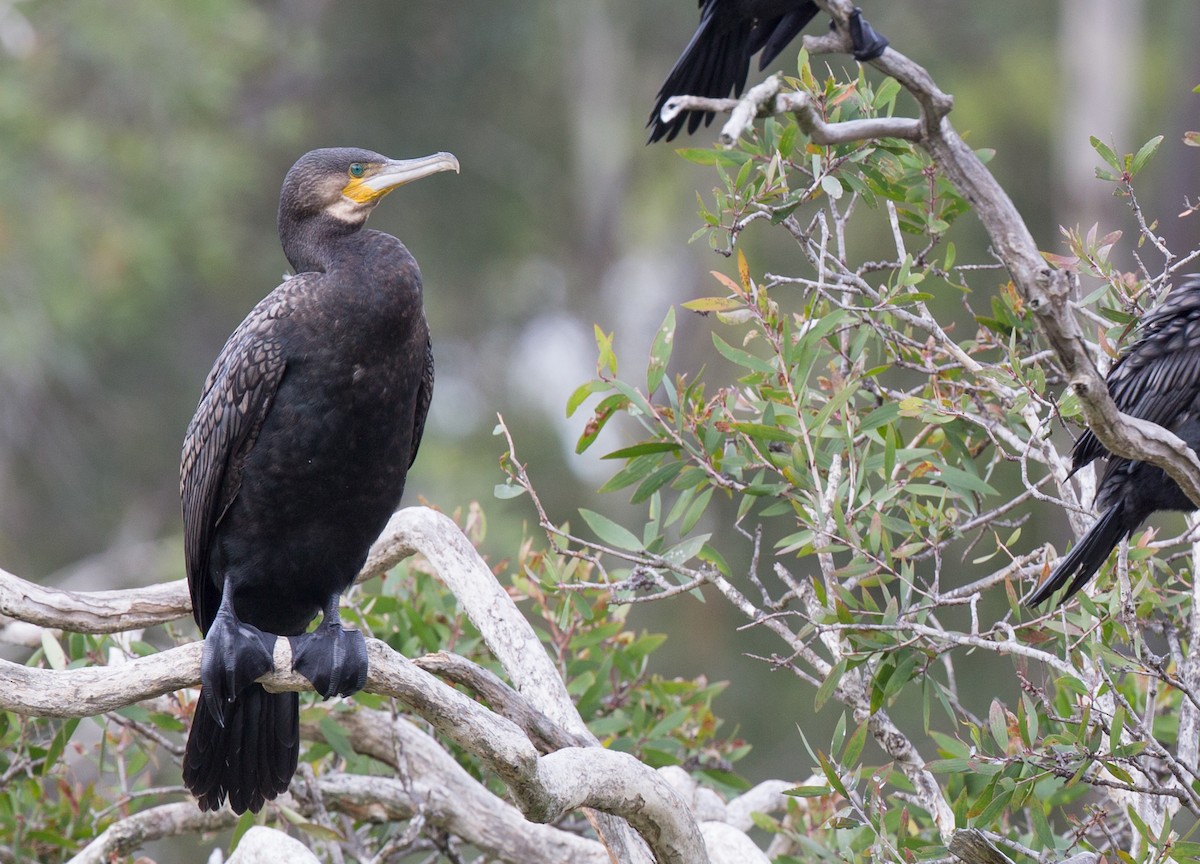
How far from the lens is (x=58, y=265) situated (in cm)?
1123

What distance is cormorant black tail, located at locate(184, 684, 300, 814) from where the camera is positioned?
117 inches

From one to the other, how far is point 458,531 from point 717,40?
1491 mm

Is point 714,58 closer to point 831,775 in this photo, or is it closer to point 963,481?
point 963,481

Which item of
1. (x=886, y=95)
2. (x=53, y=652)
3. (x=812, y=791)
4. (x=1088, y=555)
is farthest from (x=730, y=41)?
(x=53, y=652)

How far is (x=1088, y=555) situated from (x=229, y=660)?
166 centimetres

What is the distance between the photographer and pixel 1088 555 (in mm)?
2861

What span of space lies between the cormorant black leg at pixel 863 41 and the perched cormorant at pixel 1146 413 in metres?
0.84

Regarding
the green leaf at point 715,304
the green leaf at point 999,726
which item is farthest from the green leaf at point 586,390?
the green leaf at point 999,726

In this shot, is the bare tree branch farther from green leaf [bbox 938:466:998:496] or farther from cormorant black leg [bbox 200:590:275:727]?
cormorant black leg [bbox 200:590:275:727]

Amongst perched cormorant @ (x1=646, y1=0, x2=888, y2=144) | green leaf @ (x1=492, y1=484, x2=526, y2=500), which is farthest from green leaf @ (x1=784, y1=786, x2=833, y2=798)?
perched cormorant @ (x1=646, y1=0, x2=888, y2=144)

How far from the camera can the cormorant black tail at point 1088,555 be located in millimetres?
2818

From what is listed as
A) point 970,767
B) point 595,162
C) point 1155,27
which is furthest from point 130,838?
point 1155,27

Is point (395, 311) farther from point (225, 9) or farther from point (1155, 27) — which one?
point (1155, 27)

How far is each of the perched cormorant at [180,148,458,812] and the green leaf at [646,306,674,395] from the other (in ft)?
1.55
